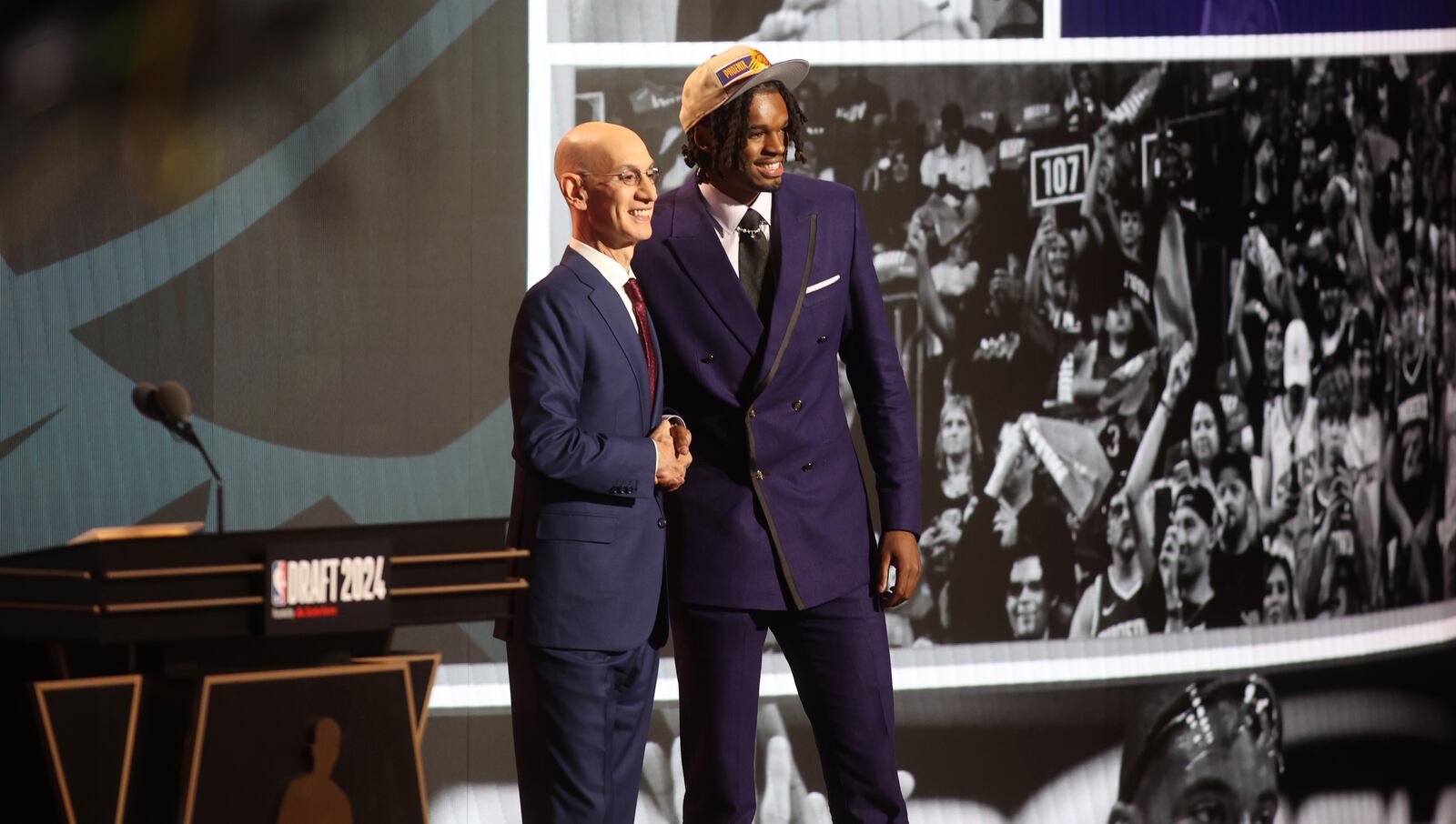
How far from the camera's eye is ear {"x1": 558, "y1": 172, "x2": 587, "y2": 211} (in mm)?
3219

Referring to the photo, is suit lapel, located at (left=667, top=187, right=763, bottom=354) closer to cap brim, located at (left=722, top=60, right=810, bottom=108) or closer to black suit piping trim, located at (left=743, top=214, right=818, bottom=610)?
black suit piping trim, located at (left=743, top=214, right=818, bottom=610)

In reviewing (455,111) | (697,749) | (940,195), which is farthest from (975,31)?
(697,749)

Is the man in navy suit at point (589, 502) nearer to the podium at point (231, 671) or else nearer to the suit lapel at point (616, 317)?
the suit lapel at point (616, 317)

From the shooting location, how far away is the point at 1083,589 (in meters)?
4.71

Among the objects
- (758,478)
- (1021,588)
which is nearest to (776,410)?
(758,478)

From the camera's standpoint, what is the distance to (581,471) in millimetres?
3051

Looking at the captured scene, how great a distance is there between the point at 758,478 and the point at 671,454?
0.74 feet

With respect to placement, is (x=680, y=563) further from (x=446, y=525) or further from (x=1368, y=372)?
(x=1368, y=372)

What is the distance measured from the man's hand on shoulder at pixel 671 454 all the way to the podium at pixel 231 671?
40cm

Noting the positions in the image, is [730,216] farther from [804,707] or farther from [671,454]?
[804,707]

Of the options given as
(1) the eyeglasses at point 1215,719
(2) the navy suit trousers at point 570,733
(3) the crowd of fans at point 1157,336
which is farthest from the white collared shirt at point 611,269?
(1) the eyeglasses at point 1215,719

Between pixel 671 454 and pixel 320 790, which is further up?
pixel 671 454

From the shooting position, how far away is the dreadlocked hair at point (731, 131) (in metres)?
3.32

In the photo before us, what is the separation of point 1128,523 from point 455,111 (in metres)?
2.22
